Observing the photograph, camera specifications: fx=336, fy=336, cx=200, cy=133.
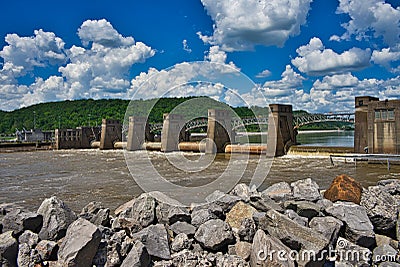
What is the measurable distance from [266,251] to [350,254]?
1.65 meters

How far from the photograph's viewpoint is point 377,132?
25750 millimetres

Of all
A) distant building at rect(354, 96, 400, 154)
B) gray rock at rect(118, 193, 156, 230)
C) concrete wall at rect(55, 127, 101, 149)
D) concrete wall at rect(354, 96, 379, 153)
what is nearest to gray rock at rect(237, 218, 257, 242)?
gray rock at rect(118, 193, 156, 230)

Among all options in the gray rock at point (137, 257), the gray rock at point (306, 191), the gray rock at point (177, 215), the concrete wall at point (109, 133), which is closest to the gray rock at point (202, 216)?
the gray rock at point (177, 215)

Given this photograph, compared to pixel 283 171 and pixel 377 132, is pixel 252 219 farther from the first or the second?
pixel 377 132

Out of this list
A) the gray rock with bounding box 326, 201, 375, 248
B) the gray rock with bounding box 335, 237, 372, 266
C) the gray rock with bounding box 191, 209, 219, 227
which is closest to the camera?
the gray rock with bounding box 335, 237, 372, 266

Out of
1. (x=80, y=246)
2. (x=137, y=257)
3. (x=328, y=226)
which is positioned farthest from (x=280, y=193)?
(x=80, y=246)

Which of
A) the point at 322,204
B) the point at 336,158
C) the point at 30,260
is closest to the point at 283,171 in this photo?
the point at 336,158

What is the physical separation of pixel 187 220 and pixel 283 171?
57.0ft

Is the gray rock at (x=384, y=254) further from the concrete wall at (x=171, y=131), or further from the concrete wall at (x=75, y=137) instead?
the concrete wall at (x=75, y=137)

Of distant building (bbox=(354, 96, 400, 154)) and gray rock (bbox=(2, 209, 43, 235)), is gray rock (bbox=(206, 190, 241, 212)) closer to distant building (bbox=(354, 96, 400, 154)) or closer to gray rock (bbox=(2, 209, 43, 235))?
gray rock (bbox=(2, 209, 43, 235))

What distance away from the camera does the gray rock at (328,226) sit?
230 inches

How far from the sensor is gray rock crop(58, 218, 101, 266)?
4945mm

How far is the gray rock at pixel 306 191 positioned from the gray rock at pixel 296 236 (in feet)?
7.28

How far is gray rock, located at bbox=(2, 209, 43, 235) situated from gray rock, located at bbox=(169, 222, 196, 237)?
251 centimetres
